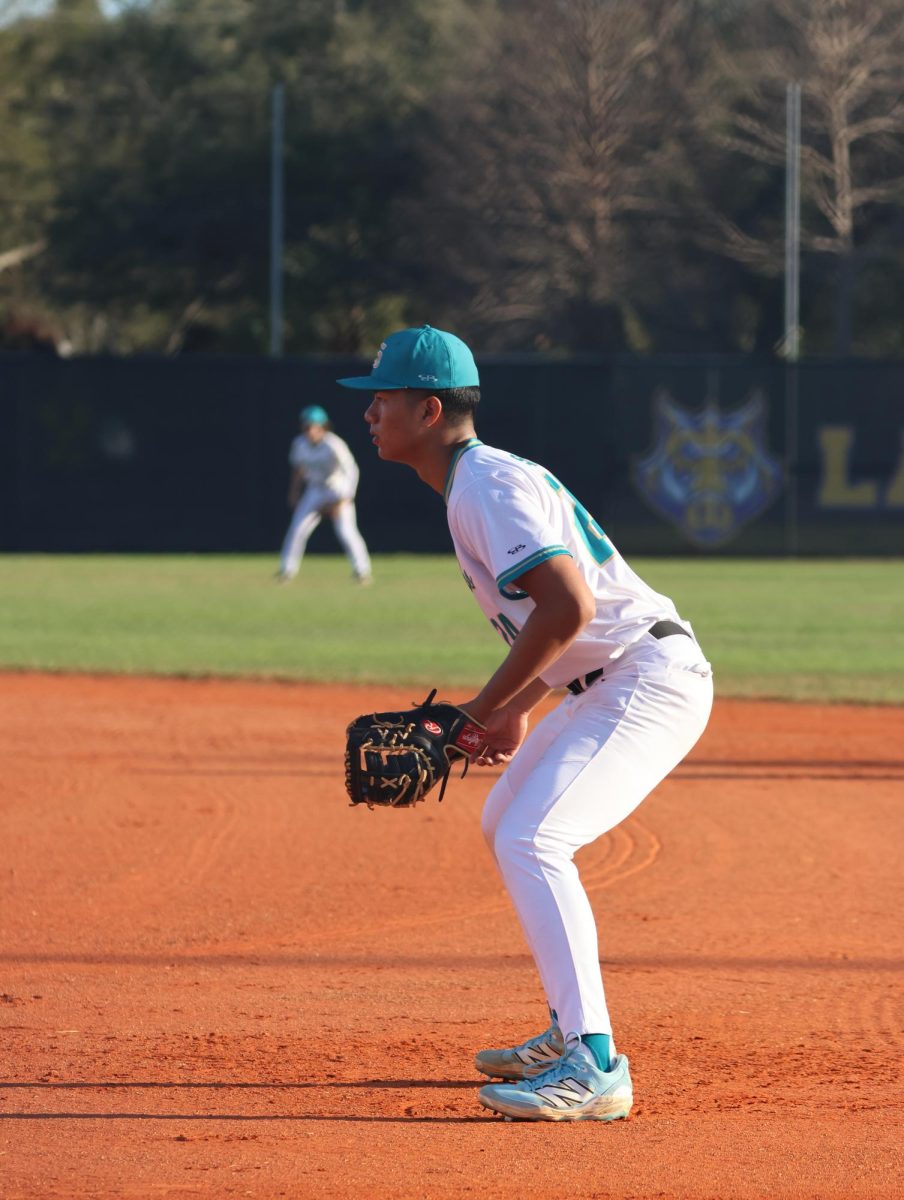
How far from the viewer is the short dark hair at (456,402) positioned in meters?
3.90

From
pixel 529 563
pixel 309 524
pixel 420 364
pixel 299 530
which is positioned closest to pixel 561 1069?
pixel 529 563

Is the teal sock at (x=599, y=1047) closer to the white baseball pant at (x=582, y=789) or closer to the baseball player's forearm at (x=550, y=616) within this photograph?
the white baseball pant at (x=582, y=789)

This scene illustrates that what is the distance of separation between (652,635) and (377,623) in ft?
37.1

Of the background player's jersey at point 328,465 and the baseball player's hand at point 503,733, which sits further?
the background player's jersey at point 328,465

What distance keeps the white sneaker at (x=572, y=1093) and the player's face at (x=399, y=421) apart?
1347 millimetres

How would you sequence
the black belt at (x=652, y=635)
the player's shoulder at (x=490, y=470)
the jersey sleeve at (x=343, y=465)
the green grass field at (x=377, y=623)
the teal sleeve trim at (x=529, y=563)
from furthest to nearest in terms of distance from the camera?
the jersey sleeve at (x=343, y=465) < the green grass field at (x=377, y=623) < the black belt at (x=652, y=635) < the player's shoulder at (x=490, y=470) < the teal sleeve trim at (x=529, y=563)

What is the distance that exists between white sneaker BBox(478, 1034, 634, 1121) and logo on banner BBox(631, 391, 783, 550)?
67.6 feet

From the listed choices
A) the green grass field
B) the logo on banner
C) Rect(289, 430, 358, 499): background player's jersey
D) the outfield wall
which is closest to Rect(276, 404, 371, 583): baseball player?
Rect(289, 430, 358, 499): background player's jersey

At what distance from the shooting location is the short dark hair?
3.90 metres

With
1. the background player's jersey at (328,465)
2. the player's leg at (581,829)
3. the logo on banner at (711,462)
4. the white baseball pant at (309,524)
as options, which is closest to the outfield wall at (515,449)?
the logo on banner at (711,462)

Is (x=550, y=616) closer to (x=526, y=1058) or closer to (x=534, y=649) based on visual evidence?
(x=534, y=649)

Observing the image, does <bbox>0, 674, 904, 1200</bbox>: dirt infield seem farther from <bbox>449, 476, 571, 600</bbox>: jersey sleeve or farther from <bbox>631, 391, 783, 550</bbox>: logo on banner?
<bbox>631, 391, 783, 550</bbox>: logo on banner

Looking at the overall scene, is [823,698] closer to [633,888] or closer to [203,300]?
[633,888]

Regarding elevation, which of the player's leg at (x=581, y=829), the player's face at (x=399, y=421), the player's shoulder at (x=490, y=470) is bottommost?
the player's leg at (x=581, y=829)
